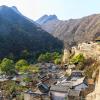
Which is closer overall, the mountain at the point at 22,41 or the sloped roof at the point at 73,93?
the sloped roof at the point at 73,93

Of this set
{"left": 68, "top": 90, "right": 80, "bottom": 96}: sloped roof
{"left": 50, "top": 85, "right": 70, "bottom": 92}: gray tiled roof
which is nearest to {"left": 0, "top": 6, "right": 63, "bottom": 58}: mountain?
{"left": 50, "top": 85, "right": 70, "bottom": 92}: gray tiled roof

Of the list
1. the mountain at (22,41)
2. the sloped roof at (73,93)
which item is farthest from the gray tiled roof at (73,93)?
the mountain at (22,41)

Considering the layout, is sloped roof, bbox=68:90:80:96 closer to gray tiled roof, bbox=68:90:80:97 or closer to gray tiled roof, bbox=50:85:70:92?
gray tiled roof, bbox=68:90:80:97

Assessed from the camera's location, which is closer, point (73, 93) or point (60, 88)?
point (73, 93)

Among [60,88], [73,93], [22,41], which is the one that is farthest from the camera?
[22,41]

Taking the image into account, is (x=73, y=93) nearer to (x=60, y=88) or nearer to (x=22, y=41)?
(x=60, y=88)

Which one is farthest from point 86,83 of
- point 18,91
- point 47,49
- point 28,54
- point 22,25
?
point 22,25

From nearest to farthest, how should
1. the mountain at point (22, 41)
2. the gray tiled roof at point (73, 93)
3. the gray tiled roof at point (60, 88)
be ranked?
the gray tiled roof at point (73, 93) < the gray tiled roof at point (60, 88) < the mountain at point (22, 41)

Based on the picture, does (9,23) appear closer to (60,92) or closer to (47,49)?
(47,49)

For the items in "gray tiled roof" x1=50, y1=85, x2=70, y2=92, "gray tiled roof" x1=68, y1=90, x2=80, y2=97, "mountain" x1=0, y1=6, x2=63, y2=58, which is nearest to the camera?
"gray tiled roof" x1=68, y1=90, x2=80, y2=97

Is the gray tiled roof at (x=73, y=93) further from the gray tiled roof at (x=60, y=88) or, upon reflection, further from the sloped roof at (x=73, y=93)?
the gray tiled roof at (x=60, y=88)

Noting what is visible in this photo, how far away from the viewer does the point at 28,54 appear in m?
97.5

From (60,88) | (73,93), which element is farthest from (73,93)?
(60,88)

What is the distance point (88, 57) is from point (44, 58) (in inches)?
1019
